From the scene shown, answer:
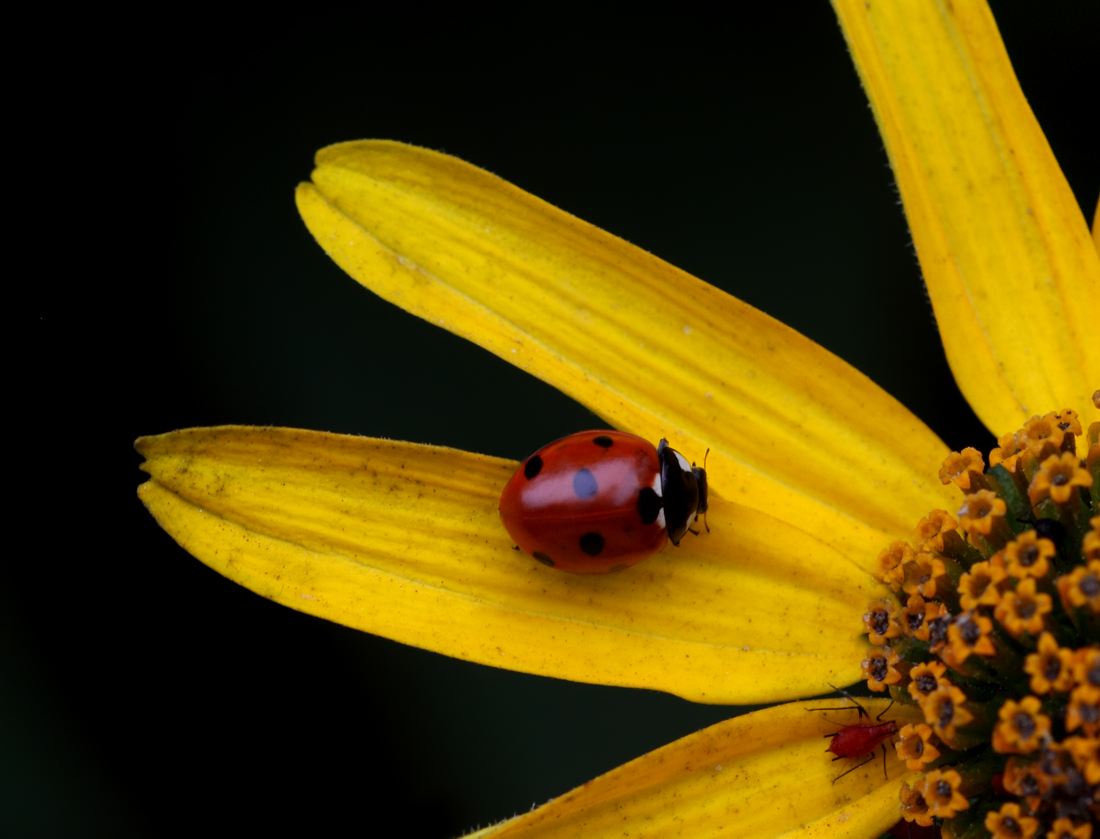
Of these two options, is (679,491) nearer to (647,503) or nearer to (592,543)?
(647,503)

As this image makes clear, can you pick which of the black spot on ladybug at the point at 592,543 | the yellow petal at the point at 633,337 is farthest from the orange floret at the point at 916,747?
the black spot on ladybug at the point at 592,543

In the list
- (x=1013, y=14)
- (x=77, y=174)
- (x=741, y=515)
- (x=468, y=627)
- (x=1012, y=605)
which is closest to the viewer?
(x=1012, y=605)

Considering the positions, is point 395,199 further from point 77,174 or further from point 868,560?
point 868,560

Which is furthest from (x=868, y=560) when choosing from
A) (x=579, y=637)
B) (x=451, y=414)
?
(x=451, y=414)

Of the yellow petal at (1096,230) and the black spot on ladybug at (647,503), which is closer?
the black spot on ladybug at (647,503)

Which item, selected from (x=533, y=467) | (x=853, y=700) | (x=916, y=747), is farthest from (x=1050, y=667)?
(x=533, y=467)

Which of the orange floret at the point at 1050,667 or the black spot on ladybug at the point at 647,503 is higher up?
the black spot on ladybug at the point at 647,503

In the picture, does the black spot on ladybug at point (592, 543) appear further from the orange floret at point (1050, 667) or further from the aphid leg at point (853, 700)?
the orange floret at point (1050, 667)
